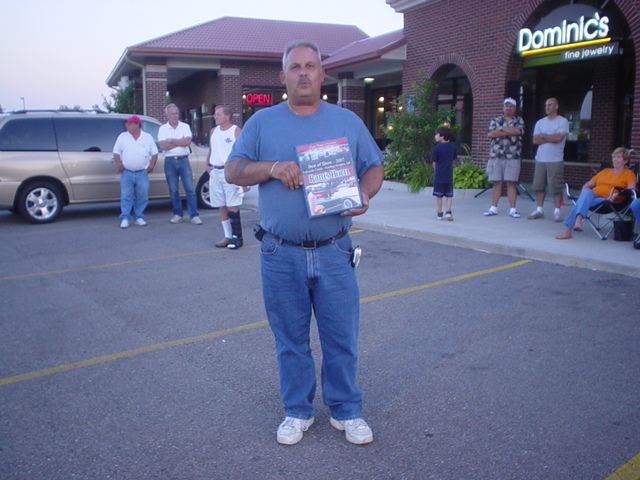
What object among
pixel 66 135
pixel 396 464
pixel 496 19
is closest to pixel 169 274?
pixel 396 464

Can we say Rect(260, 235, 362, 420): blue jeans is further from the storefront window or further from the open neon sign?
the open neon sign

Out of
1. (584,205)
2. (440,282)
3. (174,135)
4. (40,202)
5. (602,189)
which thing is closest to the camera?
(440,282)

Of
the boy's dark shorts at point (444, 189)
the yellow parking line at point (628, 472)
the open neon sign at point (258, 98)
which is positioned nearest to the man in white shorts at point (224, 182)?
the boy's dark shorts at point (444, 189)

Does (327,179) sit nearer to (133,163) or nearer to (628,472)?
(628,472)

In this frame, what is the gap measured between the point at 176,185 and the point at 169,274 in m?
3.83

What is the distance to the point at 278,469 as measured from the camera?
3.09m

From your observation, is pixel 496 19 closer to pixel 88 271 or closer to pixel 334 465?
pixel 88 271

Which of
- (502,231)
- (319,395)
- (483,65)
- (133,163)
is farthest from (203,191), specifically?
(319,395)

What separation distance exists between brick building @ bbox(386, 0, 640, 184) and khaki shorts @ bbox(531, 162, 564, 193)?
9.34 ft

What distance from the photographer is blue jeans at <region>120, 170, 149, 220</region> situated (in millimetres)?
10586

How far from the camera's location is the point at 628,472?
9.87ft

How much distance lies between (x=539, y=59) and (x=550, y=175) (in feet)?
14.1

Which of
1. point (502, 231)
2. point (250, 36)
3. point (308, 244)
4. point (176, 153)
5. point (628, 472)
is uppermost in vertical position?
point (250, 36)

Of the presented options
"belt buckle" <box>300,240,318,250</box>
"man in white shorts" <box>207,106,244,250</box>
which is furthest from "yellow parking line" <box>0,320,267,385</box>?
"man in white shorts" <box>207,106,244,250</box>
